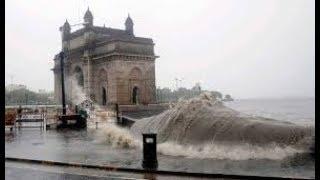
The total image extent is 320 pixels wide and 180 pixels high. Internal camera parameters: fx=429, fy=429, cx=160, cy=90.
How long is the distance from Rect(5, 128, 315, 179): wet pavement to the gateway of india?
39.9 m

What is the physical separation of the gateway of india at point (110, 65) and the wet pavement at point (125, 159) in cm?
3988

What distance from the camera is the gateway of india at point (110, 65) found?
5969 centimetres

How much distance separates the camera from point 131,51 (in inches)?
2371

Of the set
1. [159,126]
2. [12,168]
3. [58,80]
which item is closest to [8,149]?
[12,168]

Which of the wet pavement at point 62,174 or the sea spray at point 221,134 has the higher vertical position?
the sea spray at point 221,134

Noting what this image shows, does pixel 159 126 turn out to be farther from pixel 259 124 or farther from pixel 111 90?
pixel 111 90

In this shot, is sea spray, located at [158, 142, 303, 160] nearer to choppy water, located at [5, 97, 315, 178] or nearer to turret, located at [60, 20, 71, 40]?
choppy water, located at [5, 97, 315, 178]

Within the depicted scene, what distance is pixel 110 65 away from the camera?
197 ft

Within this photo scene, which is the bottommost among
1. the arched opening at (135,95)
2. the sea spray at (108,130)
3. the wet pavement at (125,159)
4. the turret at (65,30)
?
the wet pavement at (125,159)

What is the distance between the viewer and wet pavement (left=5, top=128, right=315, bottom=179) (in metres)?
11.2

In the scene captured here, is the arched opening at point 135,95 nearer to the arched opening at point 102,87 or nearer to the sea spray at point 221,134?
the arched opening at point 102,87

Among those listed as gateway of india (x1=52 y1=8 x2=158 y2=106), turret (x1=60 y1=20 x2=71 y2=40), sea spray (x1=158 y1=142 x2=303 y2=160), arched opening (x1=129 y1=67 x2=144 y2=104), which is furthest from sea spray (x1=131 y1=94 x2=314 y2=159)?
turret (x1=60 y1=20 x2=71 y2=40)

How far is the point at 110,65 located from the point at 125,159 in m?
47.2

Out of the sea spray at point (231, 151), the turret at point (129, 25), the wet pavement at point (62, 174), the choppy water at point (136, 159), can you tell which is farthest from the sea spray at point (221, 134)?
the turret at point (129, 25)
